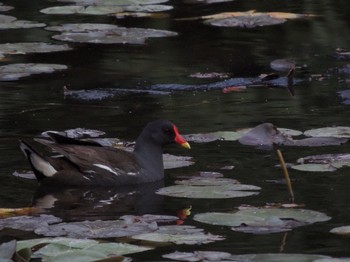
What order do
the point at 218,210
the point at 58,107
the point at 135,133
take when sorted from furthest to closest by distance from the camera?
the point at 58,107 → the point at 135,133 → the point at 218,210

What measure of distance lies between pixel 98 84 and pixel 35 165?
3.00 m

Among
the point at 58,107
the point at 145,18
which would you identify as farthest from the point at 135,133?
the point at 145,18

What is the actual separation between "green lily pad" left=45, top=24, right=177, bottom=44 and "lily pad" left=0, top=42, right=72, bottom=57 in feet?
1.10

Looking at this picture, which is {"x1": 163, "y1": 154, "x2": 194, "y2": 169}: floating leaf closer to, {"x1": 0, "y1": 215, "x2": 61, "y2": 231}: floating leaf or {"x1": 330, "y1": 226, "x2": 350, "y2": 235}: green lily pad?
{"x1": 0, "y1": 215, "x2": 61, "y2": 231}: floating leaf

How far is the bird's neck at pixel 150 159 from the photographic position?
804cm

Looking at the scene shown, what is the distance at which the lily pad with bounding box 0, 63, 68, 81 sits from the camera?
1087cm

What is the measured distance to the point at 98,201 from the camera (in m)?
7.64

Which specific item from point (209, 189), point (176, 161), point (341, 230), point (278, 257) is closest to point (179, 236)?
point (278, 257)

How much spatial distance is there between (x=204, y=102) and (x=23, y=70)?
1709 mm

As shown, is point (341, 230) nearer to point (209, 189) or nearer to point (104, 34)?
point (209, 189)

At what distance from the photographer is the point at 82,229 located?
6.53 metres

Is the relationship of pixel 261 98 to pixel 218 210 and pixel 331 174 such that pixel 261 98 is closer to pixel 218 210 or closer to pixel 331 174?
pixel 331 174

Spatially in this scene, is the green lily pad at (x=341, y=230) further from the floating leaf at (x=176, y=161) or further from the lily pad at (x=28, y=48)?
the lily pad at (x=28, y=48)

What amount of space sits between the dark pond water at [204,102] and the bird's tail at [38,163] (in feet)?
0.38
